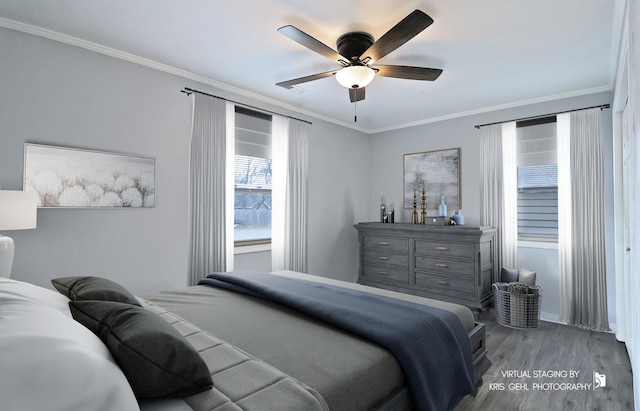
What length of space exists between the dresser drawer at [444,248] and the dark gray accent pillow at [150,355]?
11.5ft

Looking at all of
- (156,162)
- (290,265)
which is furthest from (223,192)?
(290,265)

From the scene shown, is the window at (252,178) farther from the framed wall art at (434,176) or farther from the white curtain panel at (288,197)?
the framed wall art at (434,176)

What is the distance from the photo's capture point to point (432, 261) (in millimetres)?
4152

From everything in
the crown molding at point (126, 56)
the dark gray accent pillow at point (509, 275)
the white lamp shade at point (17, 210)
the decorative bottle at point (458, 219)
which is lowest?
the dark gray accent pillow at point (509, 275)

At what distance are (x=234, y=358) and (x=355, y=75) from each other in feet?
6.77

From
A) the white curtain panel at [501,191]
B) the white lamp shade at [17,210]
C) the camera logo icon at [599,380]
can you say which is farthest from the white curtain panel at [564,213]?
the white lamp shade at [17,210]

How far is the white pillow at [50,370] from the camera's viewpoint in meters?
0.65

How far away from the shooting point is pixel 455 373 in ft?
5.49

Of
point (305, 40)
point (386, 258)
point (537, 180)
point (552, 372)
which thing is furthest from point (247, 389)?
point (537, 180)

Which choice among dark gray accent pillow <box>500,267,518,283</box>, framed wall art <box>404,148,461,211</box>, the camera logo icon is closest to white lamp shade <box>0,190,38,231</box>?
the camera logo icon

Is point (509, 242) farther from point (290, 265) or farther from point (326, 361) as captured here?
point (326, 361)

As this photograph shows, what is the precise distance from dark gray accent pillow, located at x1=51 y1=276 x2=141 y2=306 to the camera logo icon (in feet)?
9.97

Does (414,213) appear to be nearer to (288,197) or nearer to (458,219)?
(458,219)

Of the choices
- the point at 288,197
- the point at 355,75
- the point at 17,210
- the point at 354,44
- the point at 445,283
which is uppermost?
the point at 354,44
